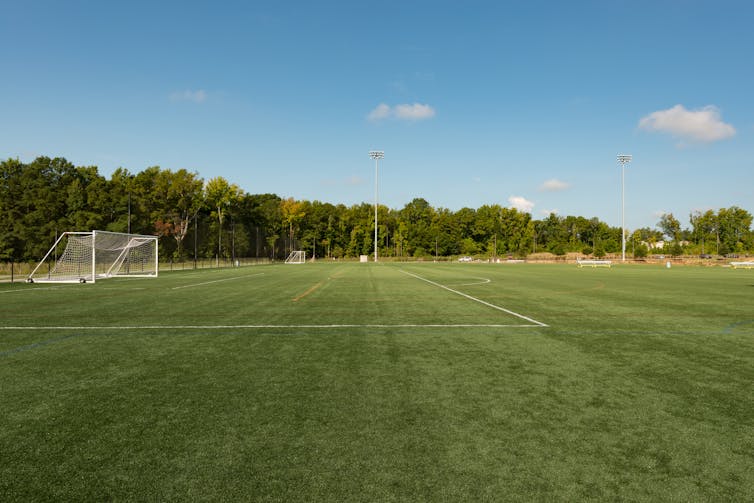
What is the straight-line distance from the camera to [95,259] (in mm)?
24719

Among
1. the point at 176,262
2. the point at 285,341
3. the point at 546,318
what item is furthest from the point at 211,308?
the point at 176,262

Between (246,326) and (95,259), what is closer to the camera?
(246,326)

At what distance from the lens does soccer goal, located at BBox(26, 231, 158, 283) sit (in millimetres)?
21609

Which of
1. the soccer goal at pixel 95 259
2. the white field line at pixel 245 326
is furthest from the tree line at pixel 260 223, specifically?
the white field line at pixel 245 326

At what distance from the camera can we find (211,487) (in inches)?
97.3

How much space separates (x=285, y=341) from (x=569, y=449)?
4.55 m

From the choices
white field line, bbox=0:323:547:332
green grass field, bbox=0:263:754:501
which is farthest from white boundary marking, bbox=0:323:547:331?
green grass field, bbox=0:263:754:501

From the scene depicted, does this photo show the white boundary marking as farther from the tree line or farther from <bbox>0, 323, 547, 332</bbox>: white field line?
the tree line

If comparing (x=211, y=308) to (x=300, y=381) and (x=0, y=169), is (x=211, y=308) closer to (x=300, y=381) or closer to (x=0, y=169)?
(x=300, y=381)

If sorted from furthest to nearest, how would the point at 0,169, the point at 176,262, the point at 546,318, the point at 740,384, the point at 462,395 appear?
1. the point at 0,169
2. the point at 176,262
3. the point at 546,318
4. the point at 740,384
5. the point at 462,395

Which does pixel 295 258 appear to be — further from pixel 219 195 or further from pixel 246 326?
pixel 246 326

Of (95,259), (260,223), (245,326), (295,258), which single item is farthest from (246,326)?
(260,223)

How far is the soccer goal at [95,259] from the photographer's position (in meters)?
21.6

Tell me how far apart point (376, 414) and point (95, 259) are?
26322mm
